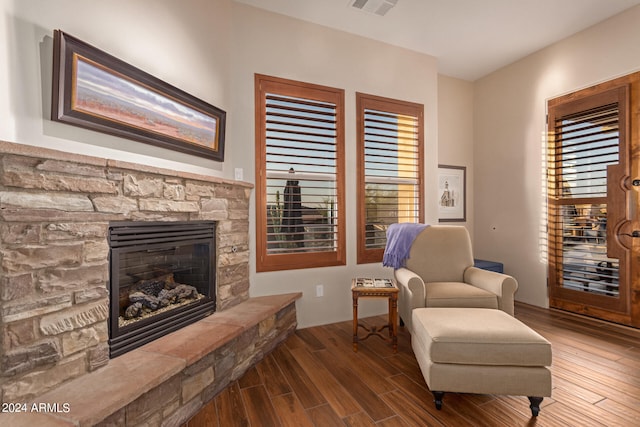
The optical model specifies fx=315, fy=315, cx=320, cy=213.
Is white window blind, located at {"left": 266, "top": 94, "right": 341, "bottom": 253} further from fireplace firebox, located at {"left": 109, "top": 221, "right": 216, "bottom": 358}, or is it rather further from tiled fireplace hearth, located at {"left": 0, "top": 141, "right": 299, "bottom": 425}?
tiled fireplace hearth, located at {"left": 0, "top": 141, "right": 299, "bottom": 425}

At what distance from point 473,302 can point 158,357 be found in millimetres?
2196

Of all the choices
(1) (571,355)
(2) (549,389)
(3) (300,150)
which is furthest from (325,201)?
(1) (571,355)

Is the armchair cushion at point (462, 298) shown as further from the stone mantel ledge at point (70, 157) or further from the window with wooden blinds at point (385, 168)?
the stone mantel ledge at point (70, 157)

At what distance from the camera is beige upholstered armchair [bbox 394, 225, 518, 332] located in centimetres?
244

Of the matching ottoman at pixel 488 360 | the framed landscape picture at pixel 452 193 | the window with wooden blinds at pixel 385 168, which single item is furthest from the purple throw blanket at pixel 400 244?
the framed landscape picture at pixel 452 193

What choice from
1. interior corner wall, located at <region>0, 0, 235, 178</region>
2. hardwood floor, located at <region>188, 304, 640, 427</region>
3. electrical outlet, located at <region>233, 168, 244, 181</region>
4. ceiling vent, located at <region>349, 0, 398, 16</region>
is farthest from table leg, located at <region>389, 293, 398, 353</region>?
ceiling vent, located at <region>349, 0, 398, 16</region>

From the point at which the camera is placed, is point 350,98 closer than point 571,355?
No

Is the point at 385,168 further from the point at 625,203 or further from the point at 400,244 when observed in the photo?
the point at 625,203

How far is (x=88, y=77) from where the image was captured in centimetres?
167

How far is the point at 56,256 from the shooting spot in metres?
1.43

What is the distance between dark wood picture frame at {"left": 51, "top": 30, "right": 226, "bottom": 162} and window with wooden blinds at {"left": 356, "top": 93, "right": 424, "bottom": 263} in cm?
171

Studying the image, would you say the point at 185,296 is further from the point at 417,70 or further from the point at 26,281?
the point at 417,70

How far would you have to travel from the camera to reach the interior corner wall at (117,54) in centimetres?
144

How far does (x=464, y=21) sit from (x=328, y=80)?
1.50m
